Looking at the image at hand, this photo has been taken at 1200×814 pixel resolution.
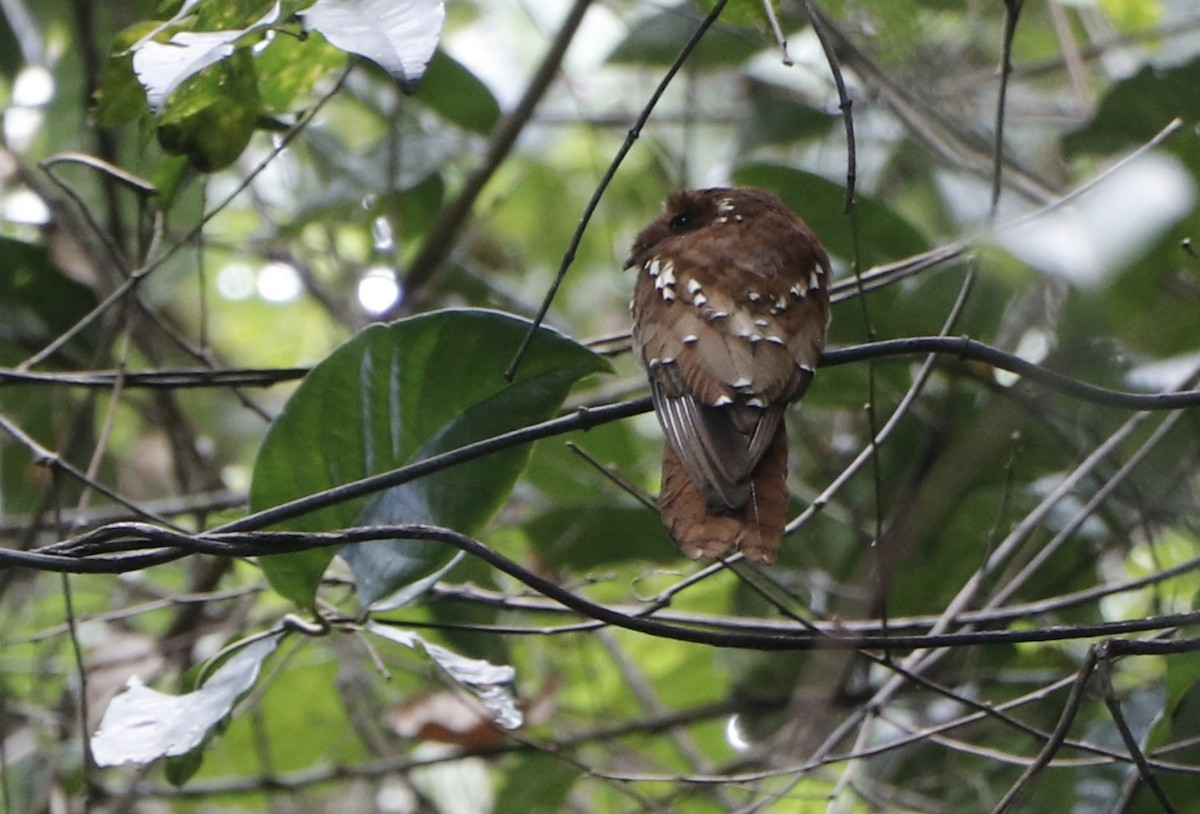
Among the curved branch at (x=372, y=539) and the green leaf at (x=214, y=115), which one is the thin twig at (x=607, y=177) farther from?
the green leaf at (x=214, y=115)

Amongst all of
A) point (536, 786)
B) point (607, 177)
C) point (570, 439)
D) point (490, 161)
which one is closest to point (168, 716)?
point (607, 177)

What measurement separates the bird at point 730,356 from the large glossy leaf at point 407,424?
160mm

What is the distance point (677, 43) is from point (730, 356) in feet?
5.24

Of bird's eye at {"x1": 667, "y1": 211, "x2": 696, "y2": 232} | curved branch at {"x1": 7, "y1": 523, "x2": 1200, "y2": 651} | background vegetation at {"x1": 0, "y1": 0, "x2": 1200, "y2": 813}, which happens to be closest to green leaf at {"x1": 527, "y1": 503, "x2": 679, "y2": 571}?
background vegetation at {"x1": 0, "y1": 0, "x2": 1200, "y2": 813}

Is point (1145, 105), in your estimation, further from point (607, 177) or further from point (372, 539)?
point (372, 539)

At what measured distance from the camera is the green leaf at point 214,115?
2008 mm

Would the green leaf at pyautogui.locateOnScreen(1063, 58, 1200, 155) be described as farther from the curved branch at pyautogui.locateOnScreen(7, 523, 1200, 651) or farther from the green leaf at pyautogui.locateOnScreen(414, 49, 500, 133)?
the curved branch at pyautogui.locateOnScreen(7, 523, 1200, 651)

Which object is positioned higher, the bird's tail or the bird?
the bird

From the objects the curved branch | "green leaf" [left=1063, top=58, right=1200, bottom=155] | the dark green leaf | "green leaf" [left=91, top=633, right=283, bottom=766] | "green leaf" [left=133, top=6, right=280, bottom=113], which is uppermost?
"green leaf" [left=133, top=6, right=280, bottom=113]

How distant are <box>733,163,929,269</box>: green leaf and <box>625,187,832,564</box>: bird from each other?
0.40 m

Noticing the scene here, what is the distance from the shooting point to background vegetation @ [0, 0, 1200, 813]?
1862mm

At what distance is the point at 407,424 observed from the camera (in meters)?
2.04

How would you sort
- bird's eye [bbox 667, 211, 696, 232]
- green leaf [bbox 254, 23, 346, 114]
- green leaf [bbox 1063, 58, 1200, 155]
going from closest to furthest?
green leaf [bbox 254, 23, 346, 114], bird's eye [bbox 667, 211, 696, 232], green leaf [bbox 1063, 58, 1200, 155]

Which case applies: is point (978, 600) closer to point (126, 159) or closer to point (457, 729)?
point (457, 729)
